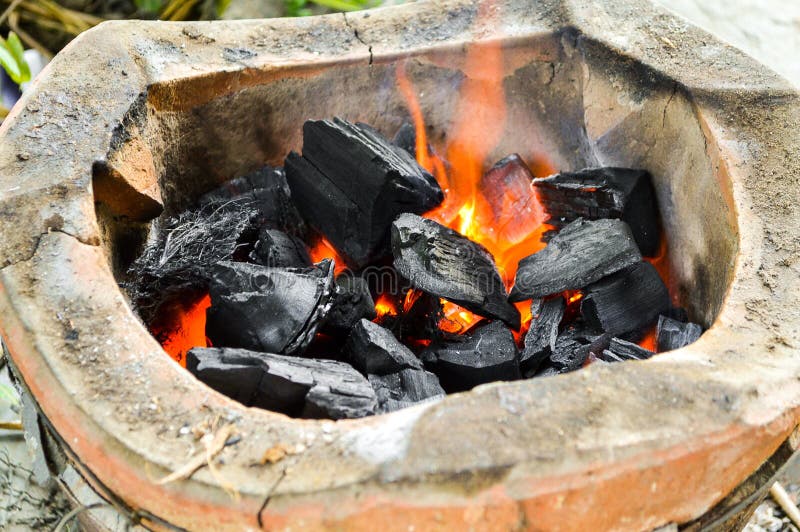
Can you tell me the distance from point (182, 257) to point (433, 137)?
108 centimetres

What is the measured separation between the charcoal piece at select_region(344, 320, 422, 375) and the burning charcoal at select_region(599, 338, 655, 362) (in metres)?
→ 0.49

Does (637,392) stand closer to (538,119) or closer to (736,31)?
(538,119)

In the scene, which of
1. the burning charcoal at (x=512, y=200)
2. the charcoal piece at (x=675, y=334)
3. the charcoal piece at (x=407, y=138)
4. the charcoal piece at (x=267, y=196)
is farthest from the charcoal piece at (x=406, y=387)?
the charcoal piece at (x=407, y=138)

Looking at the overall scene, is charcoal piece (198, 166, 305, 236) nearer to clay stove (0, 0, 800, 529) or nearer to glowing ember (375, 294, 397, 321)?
clay stove (0, 0, 800, 529)

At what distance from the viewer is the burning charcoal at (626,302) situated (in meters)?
2.15

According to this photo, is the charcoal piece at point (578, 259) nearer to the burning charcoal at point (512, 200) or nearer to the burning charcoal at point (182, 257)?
the burning charcoal at point (512, 200)

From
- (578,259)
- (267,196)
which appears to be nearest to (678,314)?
(578,259)

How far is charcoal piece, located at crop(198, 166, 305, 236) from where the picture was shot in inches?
94.9

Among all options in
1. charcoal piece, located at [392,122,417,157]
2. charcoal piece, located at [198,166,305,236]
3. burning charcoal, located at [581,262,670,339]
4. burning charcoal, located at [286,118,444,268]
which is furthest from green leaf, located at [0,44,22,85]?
burning charcoal, located at [581,262,670,339]

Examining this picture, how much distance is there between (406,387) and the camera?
1903mm

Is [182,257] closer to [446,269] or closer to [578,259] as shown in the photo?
[446,269]

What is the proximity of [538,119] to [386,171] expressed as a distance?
746mm

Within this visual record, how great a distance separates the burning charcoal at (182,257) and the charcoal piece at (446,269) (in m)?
0.48

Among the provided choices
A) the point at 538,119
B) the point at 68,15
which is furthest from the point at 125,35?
the point at 68,15
